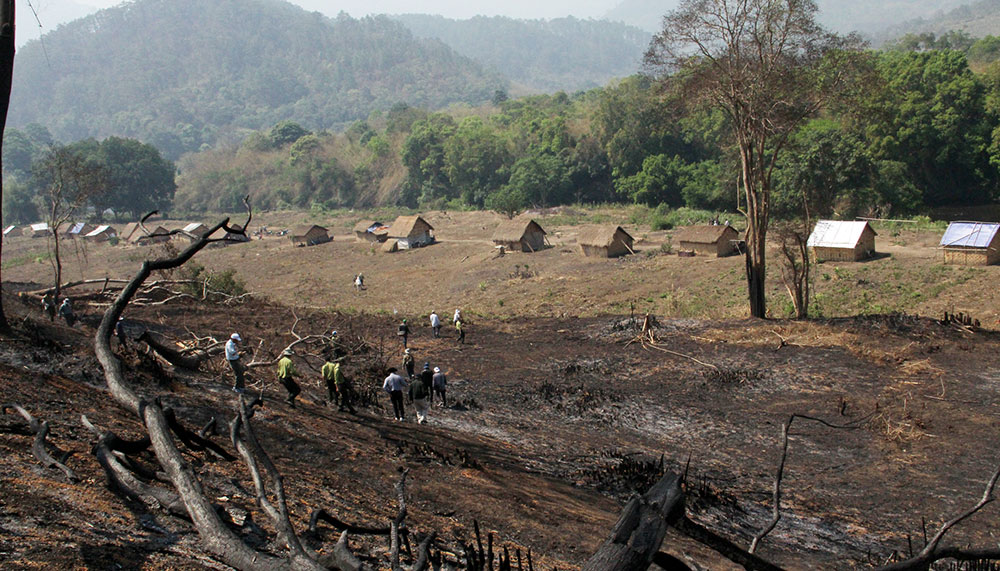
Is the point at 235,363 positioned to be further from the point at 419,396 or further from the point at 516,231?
the point at 516,231

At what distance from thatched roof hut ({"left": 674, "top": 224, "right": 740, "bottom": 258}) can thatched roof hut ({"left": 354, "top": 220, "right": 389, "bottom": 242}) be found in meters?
26.4

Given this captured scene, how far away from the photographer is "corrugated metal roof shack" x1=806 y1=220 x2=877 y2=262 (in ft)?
106

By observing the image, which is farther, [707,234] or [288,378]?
[707,234]

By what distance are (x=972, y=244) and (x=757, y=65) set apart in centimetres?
1513

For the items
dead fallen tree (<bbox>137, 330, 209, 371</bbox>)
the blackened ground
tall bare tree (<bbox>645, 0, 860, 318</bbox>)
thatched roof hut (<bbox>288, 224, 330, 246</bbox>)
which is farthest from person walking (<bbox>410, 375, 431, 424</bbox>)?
thatched roof hut (<bbox>288, 224, 330, 246</bbox>)

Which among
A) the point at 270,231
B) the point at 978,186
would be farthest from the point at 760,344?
the point at 270,231

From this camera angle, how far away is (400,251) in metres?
50.8

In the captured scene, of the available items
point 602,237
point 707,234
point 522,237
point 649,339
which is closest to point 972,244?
point 707,234

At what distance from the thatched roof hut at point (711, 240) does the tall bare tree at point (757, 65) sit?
14.8 meters

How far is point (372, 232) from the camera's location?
56.2 metres

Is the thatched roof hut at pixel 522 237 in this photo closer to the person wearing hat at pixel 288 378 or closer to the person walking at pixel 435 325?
the person walking at pixel 435 325

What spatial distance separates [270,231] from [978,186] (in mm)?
62076

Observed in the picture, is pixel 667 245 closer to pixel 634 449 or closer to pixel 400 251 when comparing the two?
pixel 400 251

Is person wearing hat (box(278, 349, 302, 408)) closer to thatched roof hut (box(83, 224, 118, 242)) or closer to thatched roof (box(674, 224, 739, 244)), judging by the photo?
thatched roof (box(674, 224, 739, 244))
